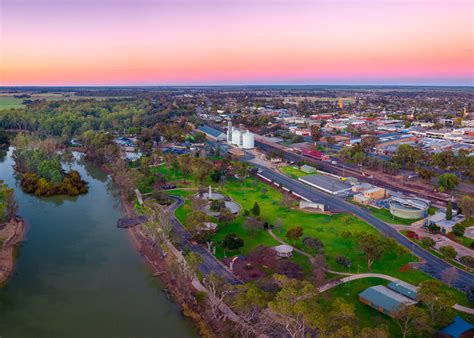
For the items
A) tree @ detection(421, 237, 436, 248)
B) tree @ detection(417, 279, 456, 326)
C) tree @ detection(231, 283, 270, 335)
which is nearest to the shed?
tree @ detection(231, 283, 270, 335)

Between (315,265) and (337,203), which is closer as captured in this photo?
(315,265)

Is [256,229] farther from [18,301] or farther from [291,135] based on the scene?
[291,135]

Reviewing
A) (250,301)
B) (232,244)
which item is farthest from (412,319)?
(232,244)

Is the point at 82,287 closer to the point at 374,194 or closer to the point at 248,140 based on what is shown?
the point at 374,194

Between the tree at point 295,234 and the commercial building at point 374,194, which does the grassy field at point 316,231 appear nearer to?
the tree at point 295,234

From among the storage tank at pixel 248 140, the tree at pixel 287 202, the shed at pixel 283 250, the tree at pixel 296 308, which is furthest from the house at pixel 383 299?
the storage tank at pixel 248 140

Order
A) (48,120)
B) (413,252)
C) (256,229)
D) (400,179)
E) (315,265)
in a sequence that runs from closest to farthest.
→ (315,265)
(413,252)
(256,229)
(400,179)
(48,120)

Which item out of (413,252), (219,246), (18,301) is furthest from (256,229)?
(18,301)
